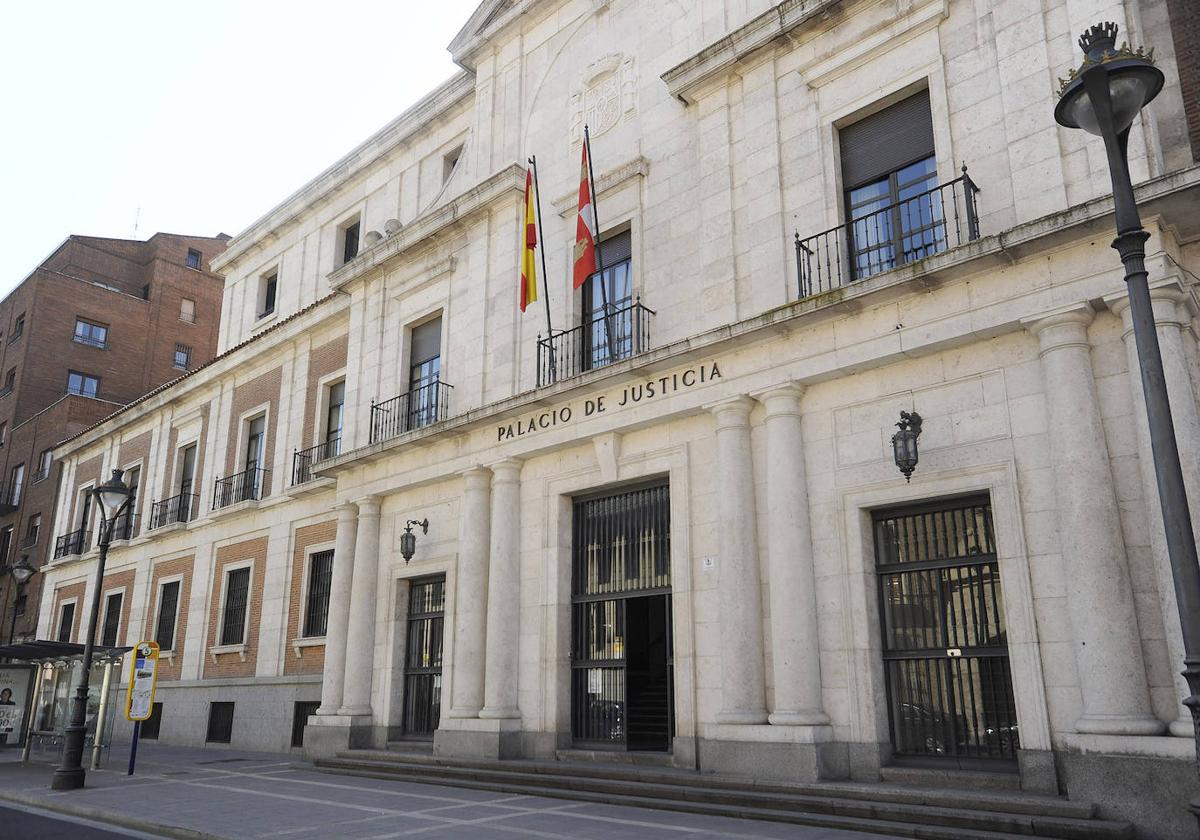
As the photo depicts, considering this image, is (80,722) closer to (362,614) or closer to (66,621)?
(362,614)

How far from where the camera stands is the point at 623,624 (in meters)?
13.0

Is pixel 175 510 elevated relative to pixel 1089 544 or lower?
elevated

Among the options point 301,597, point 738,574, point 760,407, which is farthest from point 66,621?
point 760,407

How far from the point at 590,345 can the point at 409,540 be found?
4.73m

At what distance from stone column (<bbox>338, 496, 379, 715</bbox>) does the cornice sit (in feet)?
28.9

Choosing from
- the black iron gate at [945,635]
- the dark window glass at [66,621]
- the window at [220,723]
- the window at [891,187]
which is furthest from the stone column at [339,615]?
the dark window glass at [66,621]

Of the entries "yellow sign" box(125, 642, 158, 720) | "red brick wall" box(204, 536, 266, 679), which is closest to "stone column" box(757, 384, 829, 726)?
"yellow sign" box(125, 642, 158, 720)

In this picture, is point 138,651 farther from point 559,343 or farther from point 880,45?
point 880,45

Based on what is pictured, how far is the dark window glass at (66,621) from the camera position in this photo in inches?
1166

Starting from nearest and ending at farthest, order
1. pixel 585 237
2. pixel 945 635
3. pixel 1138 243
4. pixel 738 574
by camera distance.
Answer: pixel 1138 243
pixel 945 635
pixel 738 574
pixel 585 237

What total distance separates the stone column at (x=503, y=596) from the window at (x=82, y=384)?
29331mm

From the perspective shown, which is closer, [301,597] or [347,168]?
[301,597]

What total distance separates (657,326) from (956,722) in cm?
650

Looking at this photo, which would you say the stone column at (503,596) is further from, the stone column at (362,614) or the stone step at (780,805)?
the stone column at (362,614)
